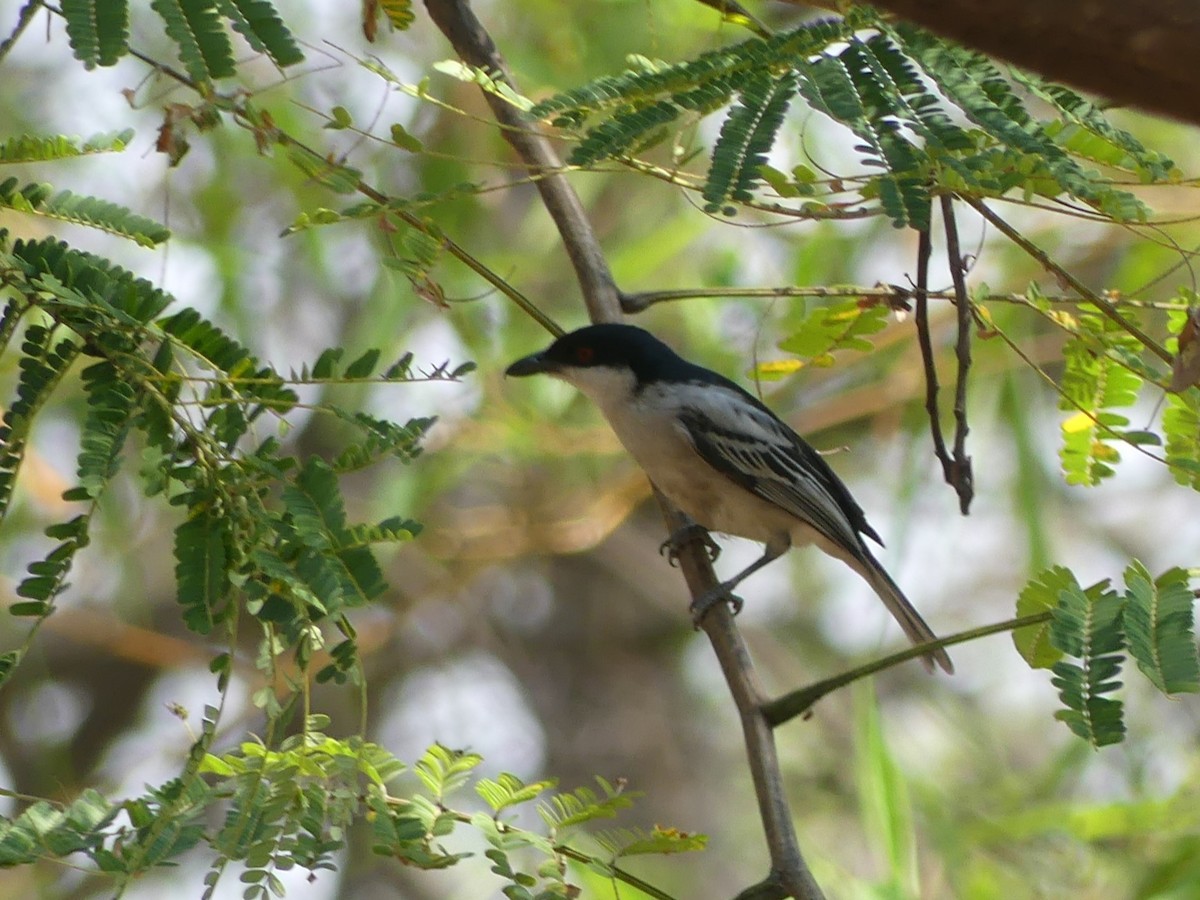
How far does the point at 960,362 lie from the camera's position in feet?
8.04

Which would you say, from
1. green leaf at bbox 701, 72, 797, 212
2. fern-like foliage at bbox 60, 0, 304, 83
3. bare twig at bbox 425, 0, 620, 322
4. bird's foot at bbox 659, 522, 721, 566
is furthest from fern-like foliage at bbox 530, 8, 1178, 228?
bird's foot at bbox 659, 522, 721, 566

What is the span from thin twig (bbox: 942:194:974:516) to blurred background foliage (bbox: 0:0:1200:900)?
3.51 feet

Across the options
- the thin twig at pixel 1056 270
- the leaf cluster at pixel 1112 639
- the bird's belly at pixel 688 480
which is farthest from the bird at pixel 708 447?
the leaf cluster at pixel 1112 639

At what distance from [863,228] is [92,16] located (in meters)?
3.57

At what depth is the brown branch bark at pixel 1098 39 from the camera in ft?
3.16

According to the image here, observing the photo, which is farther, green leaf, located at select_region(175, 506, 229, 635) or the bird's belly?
the bird's belly

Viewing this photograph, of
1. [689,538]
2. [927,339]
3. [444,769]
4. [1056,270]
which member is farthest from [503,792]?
[689,538]

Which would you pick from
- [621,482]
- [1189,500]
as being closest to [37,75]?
[621,482]

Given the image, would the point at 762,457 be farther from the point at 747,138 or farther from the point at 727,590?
the point at 747,138

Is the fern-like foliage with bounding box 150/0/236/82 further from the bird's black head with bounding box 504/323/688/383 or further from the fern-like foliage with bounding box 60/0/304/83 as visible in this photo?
the bird's black head with bounding box 504/323/688/383

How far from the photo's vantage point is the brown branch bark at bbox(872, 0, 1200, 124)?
963 millimetres

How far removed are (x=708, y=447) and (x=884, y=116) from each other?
1.99 m

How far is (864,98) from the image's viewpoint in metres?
1.97

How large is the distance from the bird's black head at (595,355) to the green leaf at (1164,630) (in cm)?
199
